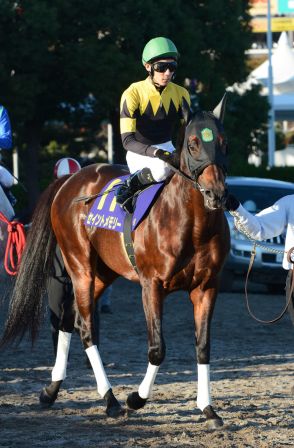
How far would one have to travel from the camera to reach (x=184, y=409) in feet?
25.0

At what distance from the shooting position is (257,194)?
54.4 feet

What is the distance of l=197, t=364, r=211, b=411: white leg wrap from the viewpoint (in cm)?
712

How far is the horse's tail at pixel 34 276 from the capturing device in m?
8.51

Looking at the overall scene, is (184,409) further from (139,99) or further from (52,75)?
(52,75)

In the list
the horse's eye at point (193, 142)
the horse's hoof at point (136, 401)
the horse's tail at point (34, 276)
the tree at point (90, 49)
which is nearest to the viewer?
the horse's eye at point (193, 142)

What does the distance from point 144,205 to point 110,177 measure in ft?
3.55

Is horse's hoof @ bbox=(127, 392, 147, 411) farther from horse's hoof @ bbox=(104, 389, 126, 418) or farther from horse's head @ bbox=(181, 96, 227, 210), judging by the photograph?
horse's head @ bbox=(181, 96, 227, 210)

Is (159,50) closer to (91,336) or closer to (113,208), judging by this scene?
(113,208)

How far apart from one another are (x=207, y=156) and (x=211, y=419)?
156 cm

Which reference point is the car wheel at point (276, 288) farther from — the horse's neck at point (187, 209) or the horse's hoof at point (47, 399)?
the horse's neck at point (187, 209)

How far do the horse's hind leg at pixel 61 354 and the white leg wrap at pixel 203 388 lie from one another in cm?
116

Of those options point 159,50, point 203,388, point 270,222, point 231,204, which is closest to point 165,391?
point 203,388

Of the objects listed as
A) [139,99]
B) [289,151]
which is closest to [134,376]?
[139,99]

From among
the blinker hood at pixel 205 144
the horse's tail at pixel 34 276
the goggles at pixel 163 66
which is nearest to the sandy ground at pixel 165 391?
the horse's tail at pixel 34 276
